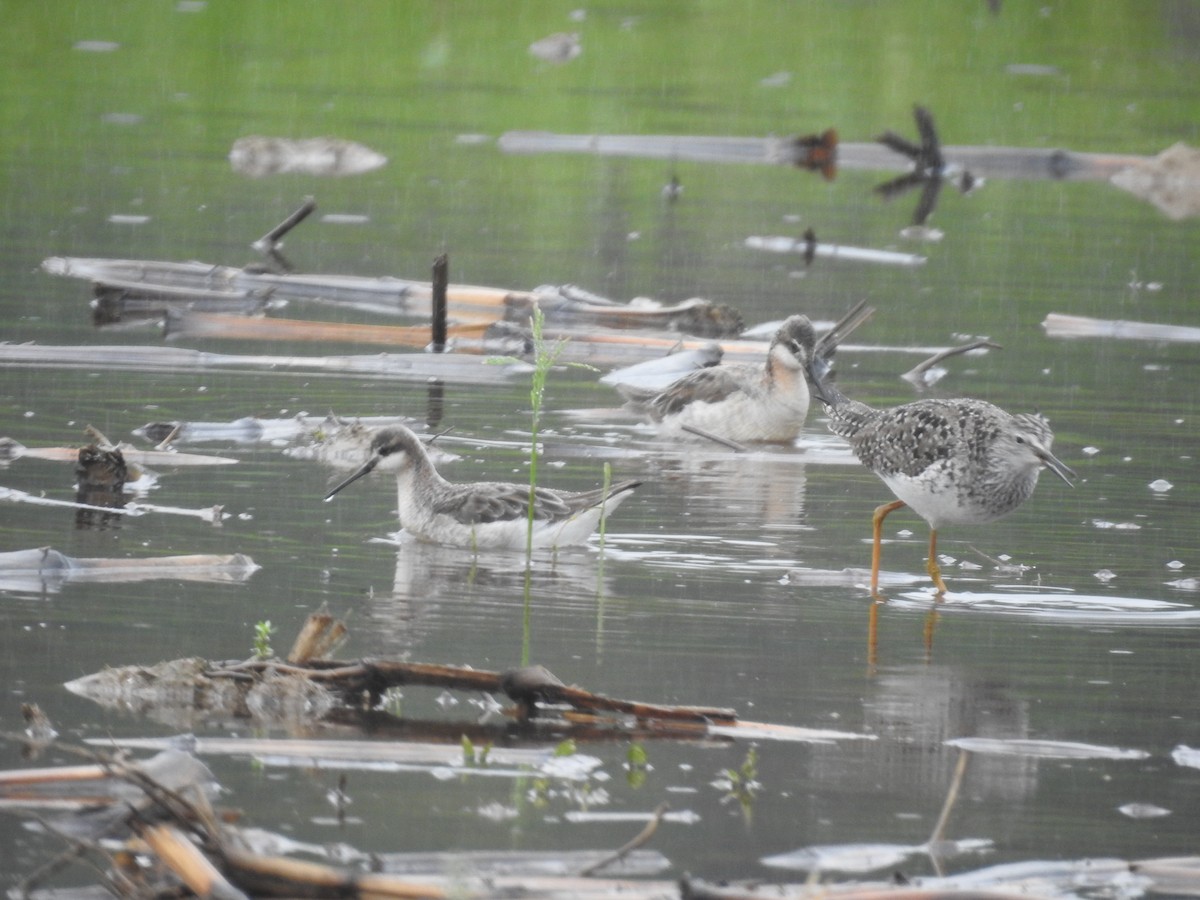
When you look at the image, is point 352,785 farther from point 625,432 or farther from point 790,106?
point 790,106

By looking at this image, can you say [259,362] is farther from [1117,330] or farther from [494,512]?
[1117,330]

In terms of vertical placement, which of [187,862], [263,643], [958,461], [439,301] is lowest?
[187,862]

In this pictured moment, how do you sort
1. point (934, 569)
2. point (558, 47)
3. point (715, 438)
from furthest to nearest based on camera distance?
point (558, 47), point (715, 438), point (934, 569)

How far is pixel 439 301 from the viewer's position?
589 inches

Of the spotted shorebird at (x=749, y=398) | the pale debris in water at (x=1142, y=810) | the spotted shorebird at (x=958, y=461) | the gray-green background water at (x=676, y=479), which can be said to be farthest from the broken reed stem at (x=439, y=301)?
the pale debris in water at (x=1142, y=810)

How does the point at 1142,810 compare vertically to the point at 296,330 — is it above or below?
below

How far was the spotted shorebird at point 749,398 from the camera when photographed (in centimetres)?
1376

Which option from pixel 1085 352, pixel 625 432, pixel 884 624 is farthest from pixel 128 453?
pixel 1085 352

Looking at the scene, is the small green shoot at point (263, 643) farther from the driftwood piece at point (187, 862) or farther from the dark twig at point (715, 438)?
the dark twig at point (715, 438)

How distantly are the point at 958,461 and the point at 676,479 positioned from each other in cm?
288

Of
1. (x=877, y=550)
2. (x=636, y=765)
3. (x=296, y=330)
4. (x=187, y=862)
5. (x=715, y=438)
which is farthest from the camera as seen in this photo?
(x=296, y=330)

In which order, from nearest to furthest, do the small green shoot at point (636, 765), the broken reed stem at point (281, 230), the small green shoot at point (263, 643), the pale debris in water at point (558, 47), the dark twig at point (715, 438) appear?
the small green shoot at point (636, 765), the small green shoot at point (263, 643), the dark twig at point (715, 438), the broken reed stem at point (281, 230), the pale debris in water at point (558, 47)

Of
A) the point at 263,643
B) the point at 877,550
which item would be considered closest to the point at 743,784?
the point at 263,643

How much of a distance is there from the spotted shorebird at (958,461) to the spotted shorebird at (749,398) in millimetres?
3130
